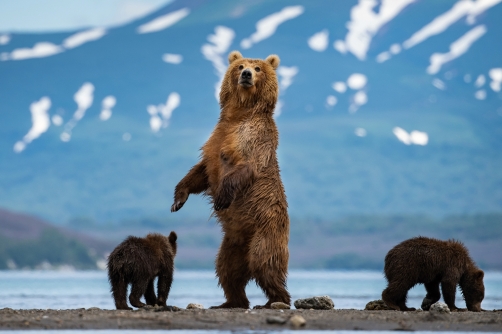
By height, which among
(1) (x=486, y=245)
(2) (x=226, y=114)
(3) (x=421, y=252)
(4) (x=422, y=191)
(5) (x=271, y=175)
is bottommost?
(3) (x=421, y=252)

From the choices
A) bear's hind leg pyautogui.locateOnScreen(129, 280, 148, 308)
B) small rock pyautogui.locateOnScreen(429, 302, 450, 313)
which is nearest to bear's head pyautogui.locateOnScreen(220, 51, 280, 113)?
bear's hind leg pyautogui.locateOnScreen(129, 280, 148, 308)

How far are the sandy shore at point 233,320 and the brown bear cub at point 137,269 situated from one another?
869 millimetres

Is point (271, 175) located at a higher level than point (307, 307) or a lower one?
higher

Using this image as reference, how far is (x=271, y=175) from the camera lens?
14.5 meters

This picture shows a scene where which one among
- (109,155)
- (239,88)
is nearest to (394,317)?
(239,88)

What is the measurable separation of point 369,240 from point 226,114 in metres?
135

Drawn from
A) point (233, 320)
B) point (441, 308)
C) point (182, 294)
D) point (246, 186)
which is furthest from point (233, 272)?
point (182, 294)

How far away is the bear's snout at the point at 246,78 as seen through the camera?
14516 millimetres

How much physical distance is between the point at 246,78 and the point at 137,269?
9.98 feet

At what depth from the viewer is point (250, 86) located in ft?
48.1

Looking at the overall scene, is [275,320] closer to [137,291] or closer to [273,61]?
[137,291]

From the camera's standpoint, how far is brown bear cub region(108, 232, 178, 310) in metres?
A: 13.4

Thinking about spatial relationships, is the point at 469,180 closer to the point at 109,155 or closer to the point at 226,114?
the point at 109,155

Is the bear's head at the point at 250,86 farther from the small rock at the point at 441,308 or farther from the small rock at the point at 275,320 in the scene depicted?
the small rock at the point at 275,320
